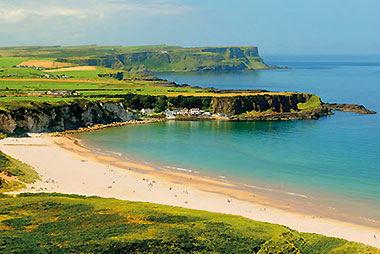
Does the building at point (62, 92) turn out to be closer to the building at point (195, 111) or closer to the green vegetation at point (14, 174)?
the building at point (195, 111)

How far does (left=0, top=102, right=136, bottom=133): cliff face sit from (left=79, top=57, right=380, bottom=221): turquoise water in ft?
20.8

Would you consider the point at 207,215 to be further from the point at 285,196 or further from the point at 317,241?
the point at 285,196

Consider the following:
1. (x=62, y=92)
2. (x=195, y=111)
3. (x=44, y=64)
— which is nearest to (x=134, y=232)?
(x=195, y=111)

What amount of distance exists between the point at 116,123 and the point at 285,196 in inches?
1984

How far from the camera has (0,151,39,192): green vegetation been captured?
1561 inches

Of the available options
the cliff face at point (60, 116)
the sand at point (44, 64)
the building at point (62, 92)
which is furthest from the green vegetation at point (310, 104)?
the sand at point (44, 64)

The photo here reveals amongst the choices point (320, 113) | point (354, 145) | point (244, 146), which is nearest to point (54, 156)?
point (244, 146)

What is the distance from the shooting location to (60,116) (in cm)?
7694

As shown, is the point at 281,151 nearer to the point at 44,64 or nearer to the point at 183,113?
the point at 183,113

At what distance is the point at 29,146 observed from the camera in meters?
61.6

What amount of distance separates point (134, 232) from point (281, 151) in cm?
3870

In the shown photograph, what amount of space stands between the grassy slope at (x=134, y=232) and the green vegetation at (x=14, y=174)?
22.8 ft

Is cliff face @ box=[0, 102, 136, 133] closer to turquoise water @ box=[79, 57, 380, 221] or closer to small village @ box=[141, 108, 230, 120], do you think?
small village @ box=[141, 108, 230, 120]

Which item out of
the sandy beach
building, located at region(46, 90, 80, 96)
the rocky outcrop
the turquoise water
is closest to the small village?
the turquoise water
